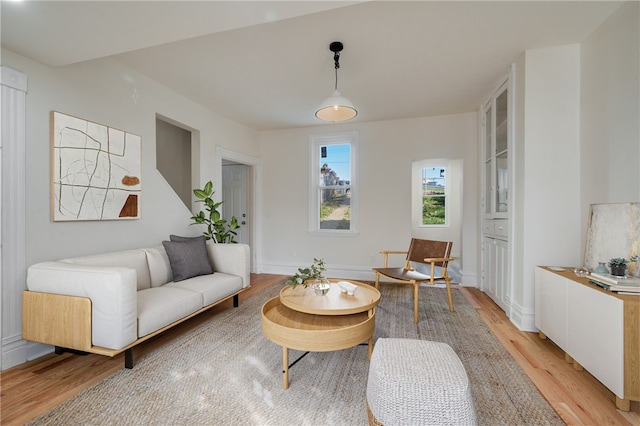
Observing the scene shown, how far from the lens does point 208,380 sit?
6.14 feet

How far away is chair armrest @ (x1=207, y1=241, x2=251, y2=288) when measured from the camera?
128 inches

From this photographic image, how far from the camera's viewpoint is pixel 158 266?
283 centimetres

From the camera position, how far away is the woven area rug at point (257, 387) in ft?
5.04

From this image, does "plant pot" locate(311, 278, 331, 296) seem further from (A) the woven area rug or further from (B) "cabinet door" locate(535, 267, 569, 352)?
(B) "cabinet door" locate(535, 267, 569, 352)

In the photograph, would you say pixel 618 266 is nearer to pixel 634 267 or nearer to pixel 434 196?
pixel 634 267

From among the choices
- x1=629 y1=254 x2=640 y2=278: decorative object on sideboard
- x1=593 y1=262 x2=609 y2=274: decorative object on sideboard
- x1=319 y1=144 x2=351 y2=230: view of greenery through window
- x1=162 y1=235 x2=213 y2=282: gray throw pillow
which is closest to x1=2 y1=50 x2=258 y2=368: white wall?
x1=162 y1=235 x2=213 y2=282: gray throw pillow

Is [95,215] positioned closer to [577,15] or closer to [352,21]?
[352,21]

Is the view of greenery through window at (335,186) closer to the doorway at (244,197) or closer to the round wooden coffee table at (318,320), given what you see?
the doorway at (244,197)

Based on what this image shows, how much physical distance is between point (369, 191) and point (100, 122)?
3540 mm

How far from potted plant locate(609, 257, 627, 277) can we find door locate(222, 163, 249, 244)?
15.3ft

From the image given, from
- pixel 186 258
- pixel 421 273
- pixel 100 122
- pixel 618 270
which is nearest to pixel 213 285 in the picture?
pixel 186 258

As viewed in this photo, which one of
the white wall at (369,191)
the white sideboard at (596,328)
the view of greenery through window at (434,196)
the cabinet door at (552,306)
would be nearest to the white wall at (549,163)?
the cabinet door at (552,306)

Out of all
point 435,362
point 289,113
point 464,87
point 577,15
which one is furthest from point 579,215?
point 289,113

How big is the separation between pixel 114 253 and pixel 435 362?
2715 mm
